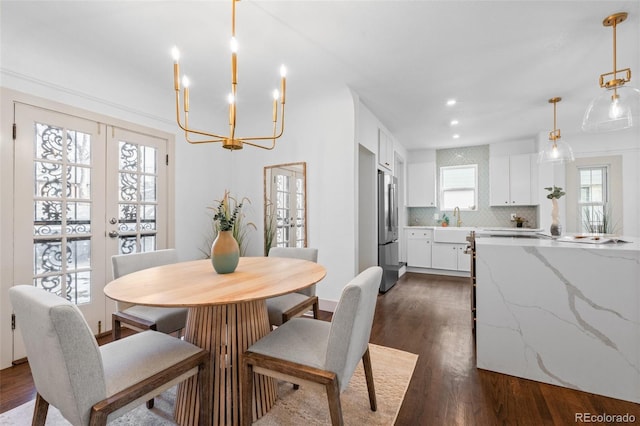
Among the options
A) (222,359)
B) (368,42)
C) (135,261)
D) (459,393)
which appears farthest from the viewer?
(368,42)

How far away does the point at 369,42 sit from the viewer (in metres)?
2.32

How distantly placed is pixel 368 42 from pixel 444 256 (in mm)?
4225

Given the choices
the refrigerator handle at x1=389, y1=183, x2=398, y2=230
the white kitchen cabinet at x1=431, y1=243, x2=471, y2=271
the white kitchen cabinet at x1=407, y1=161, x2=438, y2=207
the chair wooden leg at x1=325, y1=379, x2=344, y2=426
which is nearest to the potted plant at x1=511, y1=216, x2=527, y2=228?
the white kitchen cabinet at x1=431, y1=243, x2=471, y2=271

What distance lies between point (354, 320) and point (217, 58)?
251 cm

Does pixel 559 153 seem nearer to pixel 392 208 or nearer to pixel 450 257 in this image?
pixel 392 208

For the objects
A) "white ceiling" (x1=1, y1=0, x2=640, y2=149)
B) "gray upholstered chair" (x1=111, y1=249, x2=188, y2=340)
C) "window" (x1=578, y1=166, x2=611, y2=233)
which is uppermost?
"white ceiling" (x1=1, y1=0, x2=640, y2=149)

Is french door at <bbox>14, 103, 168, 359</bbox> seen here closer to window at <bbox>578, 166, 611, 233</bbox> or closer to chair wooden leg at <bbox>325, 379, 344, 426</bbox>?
chair wooden leg at <bbox>325, 379, 344, 426</bbox>

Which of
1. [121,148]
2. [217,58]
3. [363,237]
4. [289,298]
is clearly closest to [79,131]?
[121,148]

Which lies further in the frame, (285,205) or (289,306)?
(285,205)

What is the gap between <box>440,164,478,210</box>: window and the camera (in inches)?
225

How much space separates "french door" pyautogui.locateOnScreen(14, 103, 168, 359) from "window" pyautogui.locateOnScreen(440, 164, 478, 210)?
17.3ft

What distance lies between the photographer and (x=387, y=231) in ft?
13.8

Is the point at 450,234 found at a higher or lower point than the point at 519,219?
lower

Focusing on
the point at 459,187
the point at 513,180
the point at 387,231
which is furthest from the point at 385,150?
the point at 513,180
